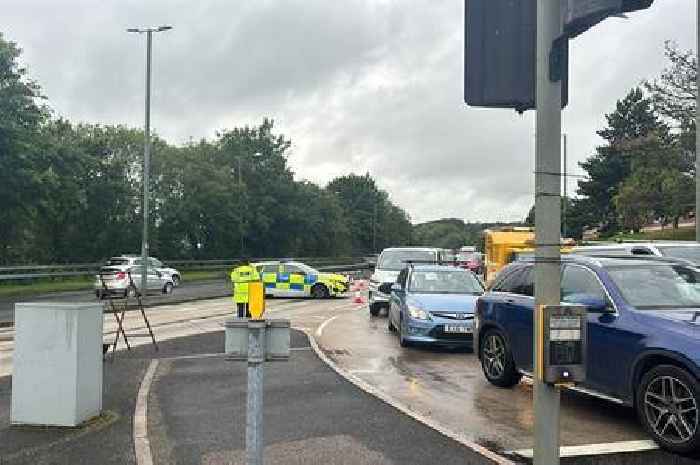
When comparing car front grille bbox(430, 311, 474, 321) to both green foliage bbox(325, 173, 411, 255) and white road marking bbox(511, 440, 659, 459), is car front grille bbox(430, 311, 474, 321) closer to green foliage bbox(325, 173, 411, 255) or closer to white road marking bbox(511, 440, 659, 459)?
white road marking bbox(511, 440, 659, 459)

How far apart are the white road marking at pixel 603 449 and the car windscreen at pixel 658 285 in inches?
52.2

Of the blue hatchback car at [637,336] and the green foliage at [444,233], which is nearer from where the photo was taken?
the blue hatchback car at [637,336]

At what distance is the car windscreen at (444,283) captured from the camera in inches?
605

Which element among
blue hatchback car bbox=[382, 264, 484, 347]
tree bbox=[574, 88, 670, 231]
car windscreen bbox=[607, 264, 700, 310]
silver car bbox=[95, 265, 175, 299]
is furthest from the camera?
tree bbox=[574, 88, 670, 231]

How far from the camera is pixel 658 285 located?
8188 millimetres

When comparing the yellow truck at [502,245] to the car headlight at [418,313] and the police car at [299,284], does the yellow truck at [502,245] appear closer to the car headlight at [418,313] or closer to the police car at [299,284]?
the police car at [299,284]

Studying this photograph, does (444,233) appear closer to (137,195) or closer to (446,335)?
(137,195)

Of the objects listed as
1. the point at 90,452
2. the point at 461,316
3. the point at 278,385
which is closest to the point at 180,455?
the point at 90,452

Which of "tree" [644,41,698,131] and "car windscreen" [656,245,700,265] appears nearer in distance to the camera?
"car windscreen" [656,245,700,265]

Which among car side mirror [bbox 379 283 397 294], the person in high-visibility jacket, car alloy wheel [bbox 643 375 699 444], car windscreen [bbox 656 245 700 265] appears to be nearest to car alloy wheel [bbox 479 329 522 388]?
car alloy wheel [bbox 643 375 699 444]

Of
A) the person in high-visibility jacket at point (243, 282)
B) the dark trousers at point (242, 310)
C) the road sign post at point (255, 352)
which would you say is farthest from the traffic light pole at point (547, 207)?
the dark trousers at point (242, 310)

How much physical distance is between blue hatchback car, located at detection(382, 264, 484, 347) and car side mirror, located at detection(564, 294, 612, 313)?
5658mm

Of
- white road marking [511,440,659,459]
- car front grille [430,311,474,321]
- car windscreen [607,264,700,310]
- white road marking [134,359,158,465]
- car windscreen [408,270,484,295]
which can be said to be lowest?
white road marking [134,359,158,465]

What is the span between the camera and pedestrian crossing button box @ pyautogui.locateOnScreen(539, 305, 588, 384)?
3713mm
